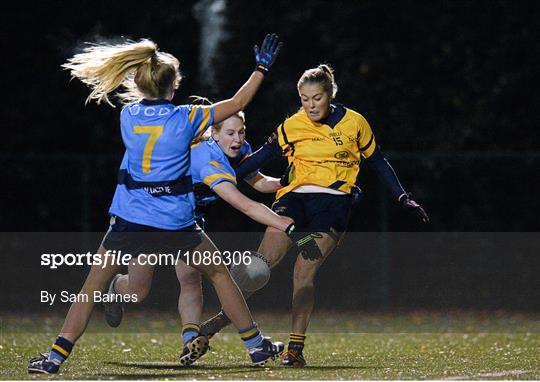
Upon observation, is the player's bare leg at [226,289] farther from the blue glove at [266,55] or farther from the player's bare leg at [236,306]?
the blue glove at [266,55]

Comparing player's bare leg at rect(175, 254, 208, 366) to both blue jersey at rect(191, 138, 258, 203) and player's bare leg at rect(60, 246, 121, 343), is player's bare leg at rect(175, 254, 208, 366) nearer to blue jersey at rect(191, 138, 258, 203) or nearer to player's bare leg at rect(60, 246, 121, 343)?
blue jersey at rect(191, 138, 258, 203)

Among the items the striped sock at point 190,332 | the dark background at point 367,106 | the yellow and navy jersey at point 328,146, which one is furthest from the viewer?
the dark background at point 367,106

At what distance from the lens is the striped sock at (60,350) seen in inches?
317

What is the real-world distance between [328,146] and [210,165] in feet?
3.16

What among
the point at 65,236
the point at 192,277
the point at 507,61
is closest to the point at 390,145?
the point at 507,61

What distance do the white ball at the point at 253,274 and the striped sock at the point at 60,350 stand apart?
146 cm

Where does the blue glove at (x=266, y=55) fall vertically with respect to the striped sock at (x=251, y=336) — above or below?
above

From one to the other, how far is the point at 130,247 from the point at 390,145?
28.3 ft

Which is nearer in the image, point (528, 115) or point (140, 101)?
point (140, 101)

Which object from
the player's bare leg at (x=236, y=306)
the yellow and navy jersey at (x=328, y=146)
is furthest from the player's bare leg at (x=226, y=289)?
the yellow and navy jersey at (x=328, y=146)

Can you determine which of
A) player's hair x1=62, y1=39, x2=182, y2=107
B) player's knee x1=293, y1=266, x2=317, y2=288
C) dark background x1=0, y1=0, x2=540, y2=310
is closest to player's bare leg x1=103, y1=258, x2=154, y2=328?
player's knee x1=293, y1=266, x2=317, y2=288

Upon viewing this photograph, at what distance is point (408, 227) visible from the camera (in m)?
15.9

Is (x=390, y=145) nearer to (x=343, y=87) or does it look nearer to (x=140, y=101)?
(x=343, y=87)

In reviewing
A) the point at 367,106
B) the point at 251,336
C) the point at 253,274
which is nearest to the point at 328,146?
the point at 253,274
